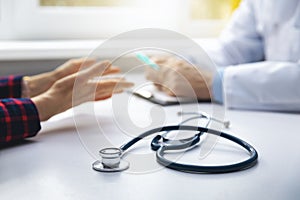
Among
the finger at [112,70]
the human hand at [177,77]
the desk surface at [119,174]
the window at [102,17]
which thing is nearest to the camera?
the desk surface at [119,174]

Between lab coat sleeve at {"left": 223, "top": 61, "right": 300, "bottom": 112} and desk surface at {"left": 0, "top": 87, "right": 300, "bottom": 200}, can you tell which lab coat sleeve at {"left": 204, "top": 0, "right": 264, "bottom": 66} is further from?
desk surface at {"left": 0, "top": 87, "right": 300, "bottom": 200}

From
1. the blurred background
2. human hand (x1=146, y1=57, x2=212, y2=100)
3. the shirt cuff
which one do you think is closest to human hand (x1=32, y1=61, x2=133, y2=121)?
human hand (x1=146, y1=57, x2=212, y2=100)

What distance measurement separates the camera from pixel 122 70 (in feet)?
3.16

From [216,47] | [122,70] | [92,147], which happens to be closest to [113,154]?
[92,147]

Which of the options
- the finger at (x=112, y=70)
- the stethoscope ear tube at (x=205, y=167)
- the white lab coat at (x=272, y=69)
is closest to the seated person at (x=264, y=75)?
the white lab coat at (x=272, y=69)

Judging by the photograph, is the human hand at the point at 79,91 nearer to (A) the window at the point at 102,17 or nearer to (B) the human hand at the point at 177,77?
(B) the human hand at the point at 177,77

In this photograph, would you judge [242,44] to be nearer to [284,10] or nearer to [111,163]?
[284,10]

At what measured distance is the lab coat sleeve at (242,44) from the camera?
1.33 metres

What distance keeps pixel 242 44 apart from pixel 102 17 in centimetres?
44

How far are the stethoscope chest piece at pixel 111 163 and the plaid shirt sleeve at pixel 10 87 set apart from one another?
43 cm

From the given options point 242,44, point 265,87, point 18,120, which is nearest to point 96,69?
point 18,120

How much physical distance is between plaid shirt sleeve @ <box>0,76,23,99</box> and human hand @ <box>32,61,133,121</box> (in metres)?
0.15

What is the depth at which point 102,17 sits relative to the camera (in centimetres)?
151

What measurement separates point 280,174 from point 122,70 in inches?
16.1
